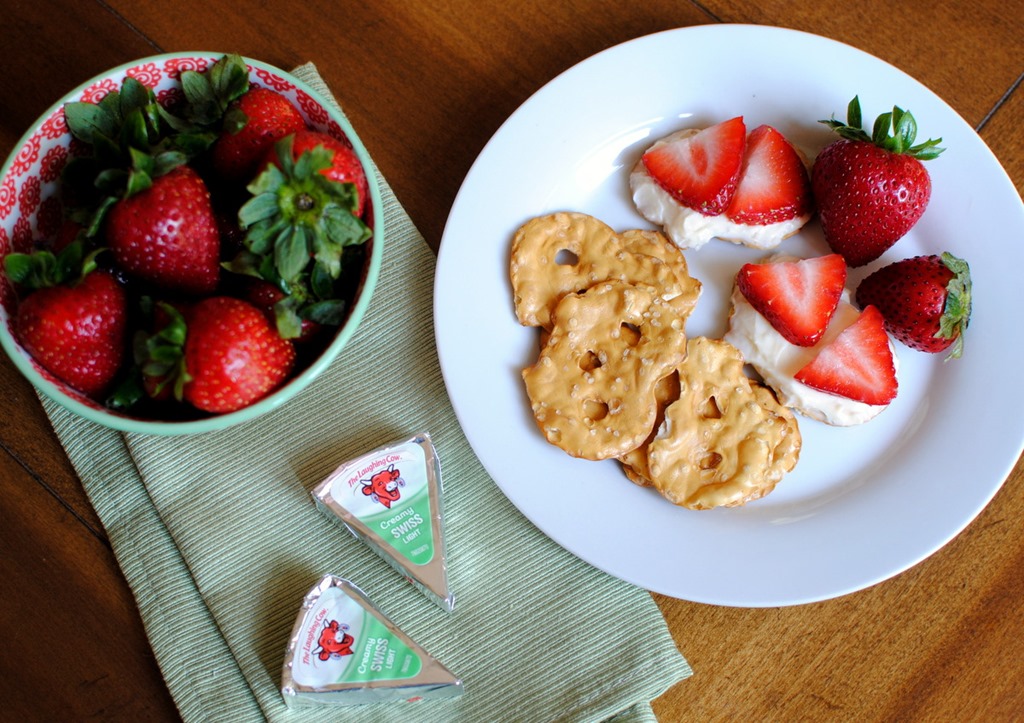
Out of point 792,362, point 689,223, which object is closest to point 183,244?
point 689,223

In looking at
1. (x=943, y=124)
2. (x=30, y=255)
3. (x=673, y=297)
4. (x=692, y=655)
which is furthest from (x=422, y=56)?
(x=692, y=655)

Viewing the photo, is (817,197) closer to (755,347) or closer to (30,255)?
(755,347)

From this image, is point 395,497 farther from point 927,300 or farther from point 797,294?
point 927,300

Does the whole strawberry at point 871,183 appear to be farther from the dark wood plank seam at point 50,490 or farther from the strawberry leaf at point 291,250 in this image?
the dark wood plank seam at point 50,490

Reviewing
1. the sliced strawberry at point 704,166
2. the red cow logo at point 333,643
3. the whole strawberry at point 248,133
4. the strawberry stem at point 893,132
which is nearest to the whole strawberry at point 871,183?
the strawberry stem at point 893,132

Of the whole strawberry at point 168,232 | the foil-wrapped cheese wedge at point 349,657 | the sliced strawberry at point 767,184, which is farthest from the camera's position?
the sliced strawberry at point 767,184

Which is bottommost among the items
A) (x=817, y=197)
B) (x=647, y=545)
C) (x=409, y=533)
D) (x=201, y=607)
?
(x=201, y=607)
